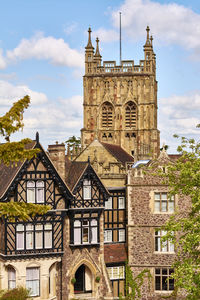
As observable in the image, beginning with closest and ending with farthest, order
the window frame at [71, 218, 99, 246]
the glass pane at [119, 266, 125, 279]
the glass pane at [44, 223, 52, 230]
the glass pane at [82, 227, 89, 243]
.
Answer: the glass pane at [44, 223, 52, 230] < the window frame at [71, 218, 99, 246] < the glass pane at [82, 227, 89, 243] < the glass pane at [119, 266, 125, 279]

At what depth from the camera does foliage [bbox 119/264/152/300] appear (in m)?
36.4

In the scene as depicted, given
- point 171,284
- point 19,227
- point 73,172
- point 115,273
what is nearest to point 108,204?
point 73,172

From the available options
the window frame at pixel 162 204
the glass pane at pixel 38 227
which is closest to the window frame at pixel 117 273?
the window frame at pixel 162 204

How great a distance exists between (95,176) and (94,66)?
96.3 feet

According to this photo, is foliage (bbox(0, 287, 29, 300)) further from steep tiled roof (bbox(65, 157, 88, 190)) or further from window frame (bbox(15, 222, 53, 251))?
steep tiled roof (bbox(65, 157, 88, 190))

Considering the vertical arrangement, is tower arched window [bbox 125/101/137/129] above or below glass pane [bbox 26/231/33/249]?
above

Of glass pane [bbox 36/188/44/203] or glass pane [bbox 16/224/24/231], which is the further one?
glass pane [bbox 36/188/44/203]

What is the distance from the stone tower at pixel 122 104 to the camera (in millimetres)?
62188

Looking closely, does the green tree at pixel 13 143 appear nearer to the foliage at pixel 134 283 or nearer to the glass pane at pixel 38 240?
the glass pane at pixel 38 240

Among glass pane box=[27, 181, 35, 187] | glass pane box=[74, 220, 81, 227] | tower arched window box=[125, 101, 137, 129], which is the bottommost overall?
glass pane box=[74, 220, 81, 227]

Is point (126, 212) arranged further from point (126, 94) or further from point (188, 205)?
point (126, 94)

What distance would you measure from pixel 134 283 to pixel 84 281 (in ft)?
9.76

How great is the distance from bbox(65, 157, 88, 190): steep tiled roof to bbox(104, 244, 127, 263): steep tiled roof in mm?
5144

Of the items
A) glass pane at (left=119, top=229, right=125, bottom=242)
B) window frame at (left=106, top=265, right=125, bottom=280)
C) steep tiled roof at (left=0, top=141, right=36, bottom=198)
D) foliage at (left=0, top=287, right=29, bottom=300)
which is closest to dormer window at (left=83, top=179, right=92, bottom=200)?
steep tiled roof at (left=0, top=141, right=36, bottom=198)
